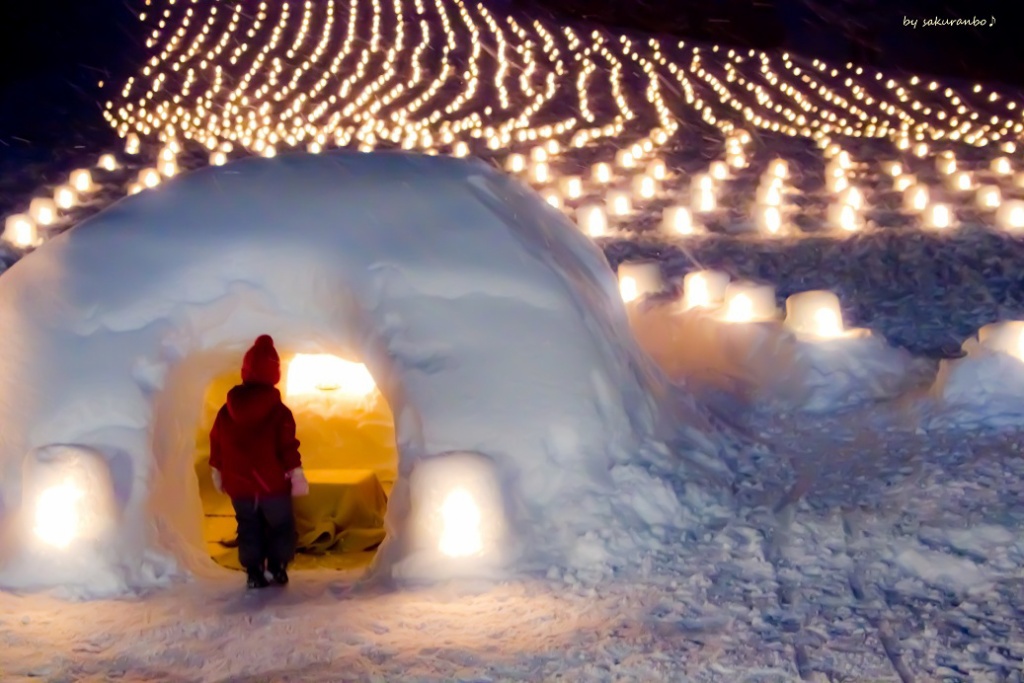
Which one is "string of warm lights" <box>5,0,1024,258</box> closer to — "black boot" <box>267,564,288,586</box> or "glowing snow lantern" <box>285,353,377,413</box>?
"glowing snow lantern" <box>285,353,377,413</box>

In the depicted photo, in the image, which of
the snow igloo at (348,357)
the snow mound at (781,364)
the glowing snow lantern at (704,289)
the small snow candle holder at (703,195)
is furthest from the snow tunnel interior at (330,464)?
the small snow candle holder at (703,195)

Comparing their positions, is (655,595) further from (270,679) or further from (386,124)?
(386,124)

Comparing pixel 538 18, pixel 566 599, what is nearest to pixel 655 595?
pixel 566 599

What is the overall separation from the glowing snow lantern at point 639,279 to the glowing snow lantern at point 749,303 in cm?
107

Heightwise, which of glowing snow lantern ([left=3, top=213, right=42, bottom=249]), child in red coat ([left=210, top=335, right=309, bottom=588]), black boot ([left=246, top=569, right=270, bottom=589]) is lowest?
black boot ([left=246, top=569, right=270, bottom=589])

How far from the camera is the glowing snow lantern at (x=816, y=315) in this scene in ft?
27.7

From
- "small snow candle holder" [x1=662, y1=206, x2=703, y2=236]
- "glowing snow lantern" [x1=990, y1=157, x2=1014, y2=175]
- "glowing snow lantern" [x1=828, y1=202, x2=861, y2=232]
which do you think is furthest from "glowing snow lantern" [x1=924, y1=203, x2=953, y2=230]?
"glowing snow lantern" [x1=990, y1=157, x2=1014, y2=175]

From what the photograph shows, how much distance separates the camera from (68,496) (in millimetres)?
5117

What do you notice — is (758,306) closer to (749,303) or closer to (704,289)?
(749,303)

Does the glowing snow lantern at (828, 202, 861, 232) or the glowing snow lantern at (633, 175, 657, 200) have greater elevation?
the glowing snow lantern at (633, 175, 657, 200)

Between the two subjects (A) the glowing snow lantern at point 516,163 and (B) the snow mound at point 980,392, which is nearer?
(B) the snow mound at point 980,392

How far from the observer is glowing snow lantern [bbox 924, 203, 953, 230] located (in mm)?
12016

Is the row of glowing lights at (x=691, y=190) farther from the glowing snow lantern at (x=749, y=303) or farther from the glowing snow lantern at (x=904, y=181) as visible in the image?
the glowing snow lantern at (x=749, y=303)

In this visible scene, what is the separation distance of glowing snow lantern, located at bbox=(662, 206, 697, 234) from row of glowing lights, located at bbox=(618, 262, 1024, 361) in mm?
2328
